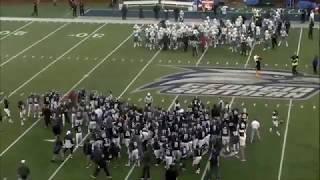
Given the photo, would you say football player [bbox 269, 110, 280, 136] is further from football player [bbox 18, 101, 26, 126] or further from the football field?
football player [bbox 18, 101, 26, 126]

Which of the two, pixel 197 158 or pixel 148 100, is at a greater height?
pixel 148 100

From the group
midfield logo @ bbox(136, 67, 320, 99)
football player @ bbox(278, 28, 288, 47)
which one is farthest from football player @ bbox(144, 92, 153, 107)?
football player @ bbox(278, 28, 288, 47)

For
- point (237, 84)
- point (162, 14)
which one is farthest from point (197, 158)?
point (162, 14)

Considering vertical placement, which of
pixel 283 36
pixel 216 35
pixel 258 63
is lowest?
pixel 258 63

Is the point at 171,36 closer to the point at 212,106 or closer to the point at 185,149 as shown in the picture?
the point at 212,106

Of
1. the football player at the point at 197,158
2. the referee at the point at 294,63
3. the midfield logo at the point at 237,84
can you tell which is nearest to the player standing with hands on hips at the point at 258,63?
the midfield logo at the point at 237,84

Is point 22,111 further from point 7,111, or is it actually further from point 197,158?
point 197,158

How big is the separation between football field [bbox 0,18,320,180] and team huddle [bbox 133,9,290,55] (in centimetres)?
38

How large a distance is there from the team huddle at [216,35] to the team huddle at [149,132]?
324 inches

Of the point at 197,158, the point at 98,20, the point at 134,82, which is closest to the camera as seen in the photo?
the point at 197,158

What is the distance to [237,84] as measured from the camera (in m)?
26.8

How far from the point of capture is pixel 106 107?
21734 millimetres

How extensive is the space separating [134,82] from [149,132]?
23.9 ft

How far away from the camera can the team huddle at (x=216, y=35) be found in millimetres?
30391
